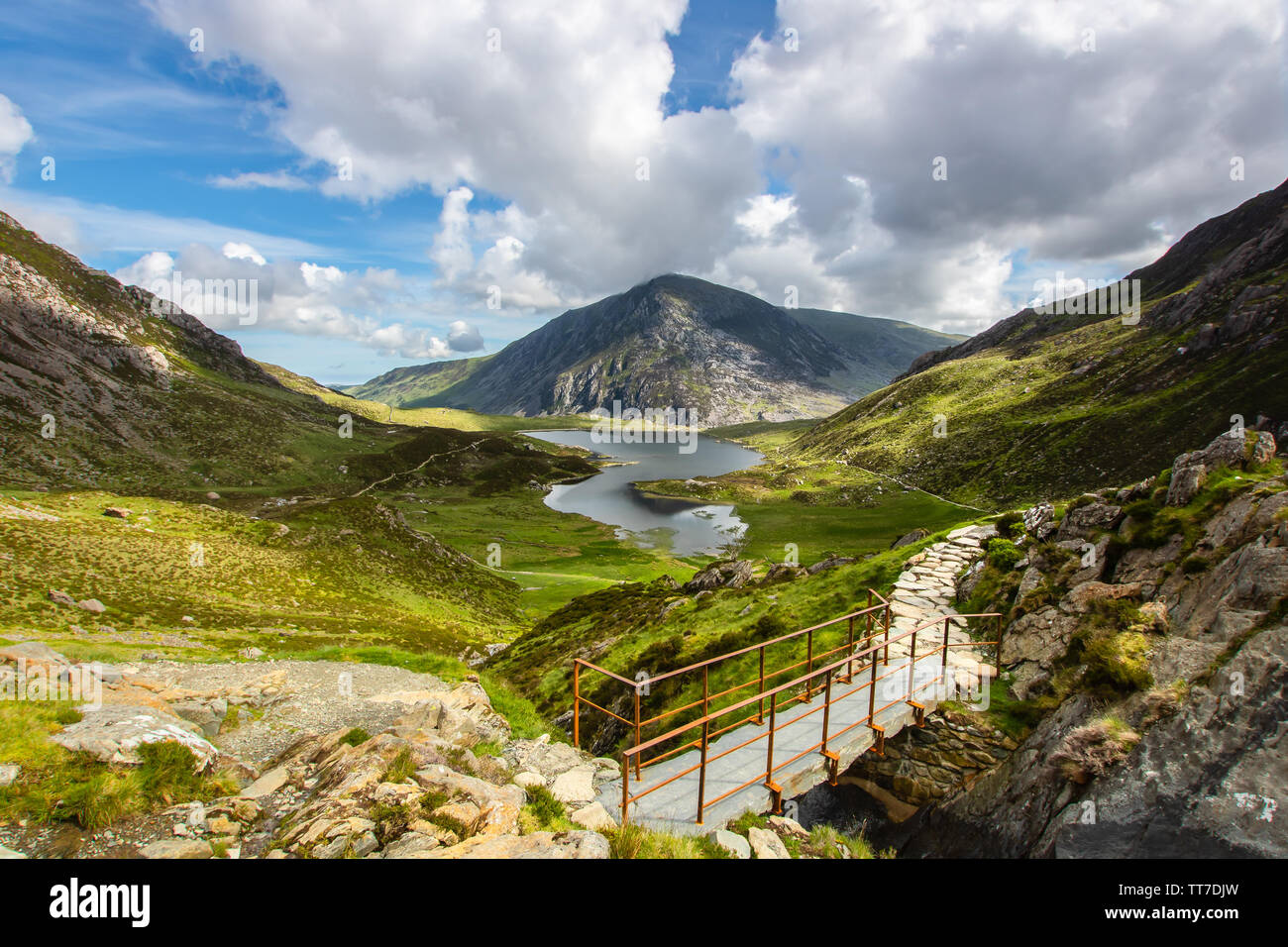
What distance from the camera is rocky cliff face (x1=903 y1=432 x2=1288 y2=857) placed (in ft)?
23.9

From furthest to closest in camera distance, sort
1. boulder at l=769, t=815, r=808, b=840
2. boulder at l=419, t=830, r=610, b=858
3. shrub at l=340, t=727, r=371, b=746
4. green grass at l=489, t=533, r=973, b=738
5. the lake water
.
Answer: the lake water → green grass at l=489, t=533, r=973, b=738 → shrub at l=340, t=727, r=371, b=746 → boulder at l=769, t=815, r=808, b=840 → boulder at l=419, t=830, r=610, b=858

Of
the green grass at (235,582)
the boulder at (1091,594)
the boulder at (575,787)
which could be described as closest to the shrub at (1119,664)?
the boulder at (1091,594)

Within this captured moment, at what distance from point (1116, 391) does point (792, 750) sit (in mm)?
133885

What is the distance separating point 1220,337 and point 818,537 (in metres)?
85.6

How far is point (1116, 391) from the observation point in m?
106

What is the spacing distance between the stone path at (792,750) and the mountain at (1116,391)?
85680 millimetres

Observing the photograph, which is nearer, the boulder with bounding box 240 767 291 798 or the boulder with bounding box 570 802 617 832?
the boulder with bounding box 570 802 617 832

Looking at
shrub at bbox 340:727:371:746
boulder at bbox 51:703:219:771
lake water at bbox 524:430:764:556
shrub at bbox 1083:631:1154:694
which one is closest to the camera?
boulder at bbox 51:703:219:771

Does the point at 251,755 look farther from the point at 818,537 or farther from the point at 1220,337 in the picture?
the point at 1220,337

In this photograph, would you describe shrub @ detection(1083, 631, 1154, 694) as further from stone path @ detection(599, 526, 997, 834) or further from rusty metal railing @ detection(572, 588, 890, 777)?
rusty metal railing @ detection(572, 588, 890, 777)

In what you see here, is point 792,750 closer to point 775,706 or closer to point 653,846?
point 775,706

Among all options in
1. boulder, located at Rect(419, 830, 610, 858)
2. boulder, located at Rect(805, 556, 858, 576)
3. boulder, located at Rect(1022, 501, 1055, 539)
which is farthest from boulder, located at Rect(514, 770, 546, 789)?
boulder, located at Rect(805, 556, 858, 576)

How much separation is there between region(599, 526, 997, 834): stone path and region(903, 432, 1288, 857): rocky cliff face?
1901 millimetres
